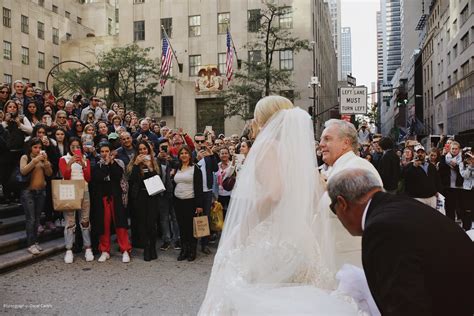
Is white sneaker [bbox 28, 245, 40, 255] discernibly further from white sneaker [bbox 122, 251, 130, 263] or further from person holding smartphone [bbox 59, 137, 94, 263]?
white sneaker [bbox 122, 251, 130, 263]

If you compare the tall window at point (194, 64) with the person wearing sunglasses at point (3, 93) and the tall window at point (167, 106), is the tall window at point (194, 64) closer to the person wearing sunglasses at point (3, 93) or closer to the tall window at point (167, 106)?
the tall window at point (167, 106)

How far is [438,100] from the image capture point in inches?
2290

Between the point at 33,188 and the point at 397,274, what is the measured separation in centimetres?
713

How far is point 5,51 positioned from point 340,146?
54896 mm

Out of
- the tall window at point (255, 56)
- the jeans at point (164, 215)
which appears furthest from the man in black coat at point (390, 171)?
the tall window at point (255, 56)

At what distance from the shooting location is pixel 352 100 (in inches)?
532

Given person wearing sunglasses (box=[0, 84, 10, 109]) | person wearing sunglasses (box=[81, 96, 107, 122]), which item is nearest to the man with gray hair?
person wearing sunglasses (box=[0, 84, 10, 109])

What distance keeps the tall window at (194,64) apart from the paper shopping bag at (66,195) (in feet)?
131

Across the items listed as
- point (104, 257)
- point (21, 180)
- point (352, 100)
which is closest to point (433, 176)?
point (352, 100)

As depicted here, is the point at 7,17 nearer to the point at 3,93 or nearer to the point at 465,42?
the point at 3,93

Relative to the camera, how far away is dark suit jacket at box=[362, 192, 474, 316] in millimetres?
1906

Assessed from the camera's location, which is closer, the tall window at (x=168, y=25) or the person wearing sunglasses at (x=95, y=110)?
the person wearing sunglasses at (x=95, y=110)

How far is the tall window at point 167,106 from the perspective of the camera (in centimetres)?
4703

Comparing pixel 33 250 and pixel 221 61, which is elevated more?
pixel 221 61
